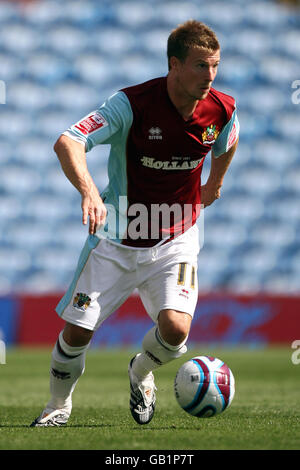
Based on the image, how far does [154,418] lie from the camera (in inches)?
226

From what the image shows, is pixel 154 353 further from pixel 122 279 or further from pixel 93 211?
pixel 93 211

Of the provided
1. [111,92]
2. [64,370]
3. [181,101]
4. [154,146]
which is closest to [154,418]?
[64,370]

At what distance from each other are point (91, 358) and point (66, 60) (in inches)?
342

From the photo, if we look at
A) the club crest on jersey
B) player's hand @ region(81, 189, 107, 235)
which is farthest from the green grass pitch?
the club crest on jersey

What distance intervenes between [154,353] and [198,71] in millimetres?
1757

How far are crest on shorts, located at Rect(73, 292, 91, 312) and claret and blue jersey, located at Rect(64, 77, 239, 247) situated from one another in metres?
0.41

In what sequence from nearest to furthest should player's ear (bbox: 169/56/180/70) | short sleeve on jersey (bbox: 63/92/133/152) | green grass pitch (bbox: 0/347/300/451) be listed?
green grass pitch (bbox: 0/347/300/451) < short sleeve on jersey (bbox: 63/92/133/152) < player's ear (bbox: 169/56/180/70)

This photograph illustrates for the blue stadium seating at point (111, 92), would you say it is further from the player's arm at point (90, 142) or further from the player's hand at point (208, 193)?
the player's arm at point (90, 142)

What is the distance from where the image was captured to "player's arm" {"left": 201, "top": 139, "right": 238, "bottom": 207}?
5723 mm

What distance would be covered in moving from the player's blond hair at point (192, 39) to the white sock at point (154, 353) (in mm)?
1700

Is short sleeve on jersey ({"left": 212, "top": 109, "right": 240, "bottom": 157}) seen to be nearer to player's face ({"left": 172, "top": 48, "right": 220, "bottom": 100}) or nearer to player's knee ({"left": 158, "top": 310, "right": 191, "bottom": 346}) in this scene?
player's face ({"left": 172, "top": 48, "right": 220, "bottom": 100})

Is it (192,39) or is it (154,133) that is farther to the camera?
(154,133)

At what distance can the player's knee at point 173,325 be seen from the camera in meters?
5.03

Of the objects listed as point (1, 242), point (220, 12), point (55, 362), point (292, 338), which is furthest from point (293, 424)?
point (220, 12)
